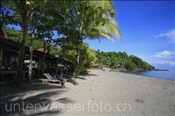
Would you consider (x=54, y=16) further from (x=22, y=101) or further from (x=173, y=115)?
(x=173, y=115)

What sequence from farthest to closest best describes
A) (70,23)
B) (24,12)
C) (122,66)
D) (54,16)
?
(122,66)
(70,23)
(54,16)
(24,12)

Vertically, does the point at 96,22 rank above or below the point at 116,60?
below

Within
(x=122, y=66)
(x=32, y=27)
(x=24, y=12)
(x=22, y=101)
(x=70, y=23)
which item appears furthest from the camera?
(x=122, y=66)

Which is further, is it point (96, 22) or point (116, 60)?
A: point (116, 60)

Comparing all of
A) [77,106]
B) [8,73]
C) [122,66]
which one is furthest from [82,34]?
[122,66]

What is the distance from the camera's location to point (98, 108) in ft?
20.7

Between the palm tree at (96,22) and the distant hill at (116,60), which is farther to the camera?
the distant hill at (116,60)

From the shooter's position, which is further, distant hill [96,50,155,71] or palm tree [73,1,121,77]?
distant hill [96,50,155,71]

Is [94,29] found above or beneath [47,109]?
above

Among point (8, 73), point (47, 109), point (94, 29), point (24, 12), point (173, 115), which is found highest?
point (94, 29)

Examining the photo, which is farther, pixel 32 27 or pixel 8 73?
pixel 32 27

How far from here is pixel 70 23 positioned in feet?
50.9

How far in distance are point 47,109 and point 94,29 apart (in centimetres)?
1192

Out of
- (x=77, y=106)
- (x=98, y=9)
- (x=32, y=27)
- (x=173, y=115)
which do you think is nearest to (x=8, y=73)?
(x=32, y=27)
